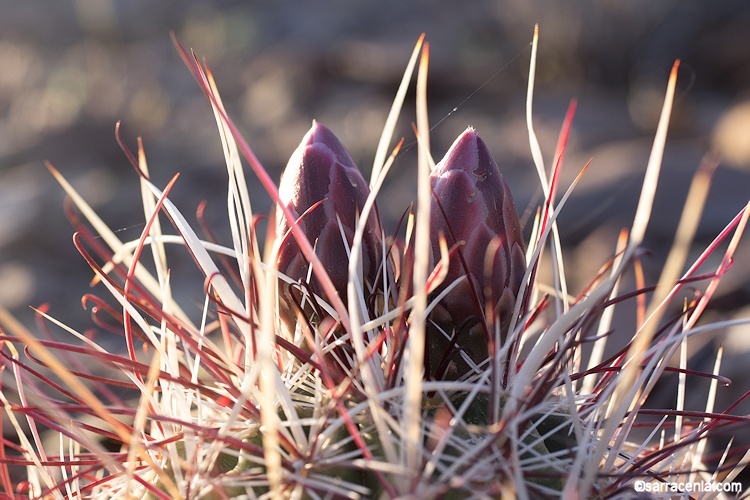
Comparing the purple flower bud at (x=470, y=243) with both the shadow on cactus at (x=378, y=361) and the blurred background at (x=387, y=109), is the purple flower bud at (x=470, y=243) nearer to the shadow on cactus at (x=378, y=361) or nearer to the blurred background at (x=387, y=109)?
the shadow on cactus at (x=378, y=361)

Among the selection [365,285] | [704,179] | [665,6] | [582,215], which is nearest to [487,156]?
[365,285]

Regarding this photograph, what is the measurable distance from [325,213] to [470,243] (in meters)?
0.19

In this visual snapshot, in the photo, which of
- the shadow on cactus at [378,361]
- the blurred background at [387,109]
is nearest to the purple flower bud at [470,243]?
the shadow on cactus at [378,361]

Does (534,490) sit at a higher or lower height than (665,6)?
lower

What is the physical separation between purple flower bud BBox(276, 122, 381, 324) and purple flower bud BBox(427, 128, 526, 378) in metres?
0.10

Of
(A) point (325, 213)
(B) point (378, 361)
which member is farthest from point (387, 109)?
(B) point (378, 361)

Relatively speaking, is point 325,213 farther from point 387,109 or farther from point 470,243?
point 387,109

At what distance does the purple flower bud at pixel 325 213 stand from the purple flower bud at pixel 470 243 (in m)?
0.10

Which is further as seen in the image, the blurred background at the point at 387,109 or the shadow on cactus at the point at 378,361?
the blurred background at the point at 387,109

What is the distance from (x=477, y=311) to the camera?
39.3 inches

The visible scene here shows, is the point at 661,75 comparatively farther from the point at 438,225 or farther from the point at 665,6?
the point at 438,225

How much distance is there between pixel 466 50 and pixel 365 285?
650 cm

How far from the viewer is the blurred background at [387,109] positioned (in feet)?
14.9

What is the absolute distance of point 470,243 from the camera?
1038mm
